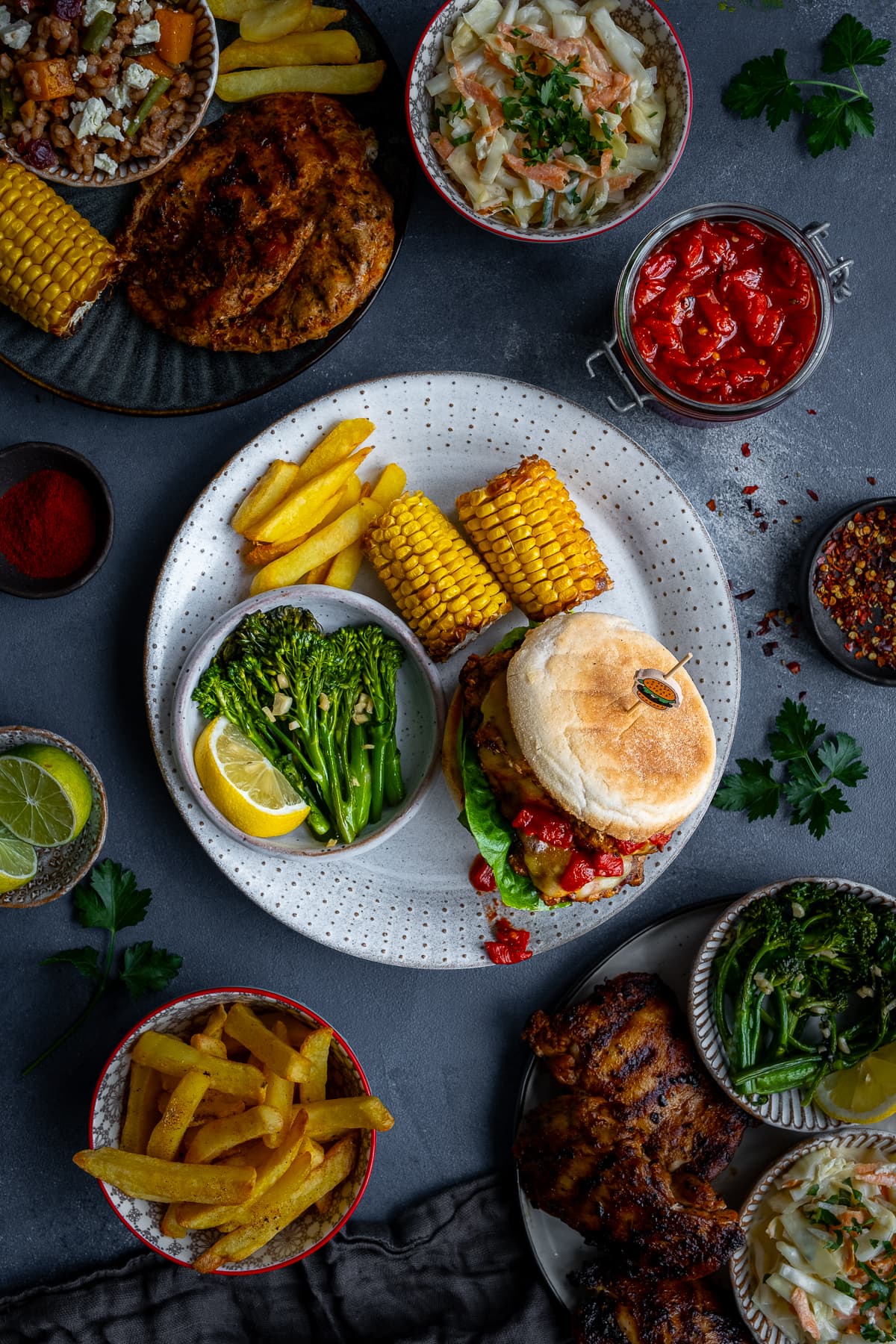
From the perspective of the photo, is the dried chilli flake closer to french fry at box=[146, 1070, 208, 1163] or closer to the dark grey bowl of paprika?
the dark grey bowl of paprika

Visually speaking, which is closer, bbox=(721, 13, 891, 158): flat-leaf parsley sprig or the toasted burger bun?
the toasted burger bun

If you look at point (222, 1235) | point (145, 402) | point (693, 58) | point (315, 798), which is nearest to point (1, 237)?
point (145, 402)

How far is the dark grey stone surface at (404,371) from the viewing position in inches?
167

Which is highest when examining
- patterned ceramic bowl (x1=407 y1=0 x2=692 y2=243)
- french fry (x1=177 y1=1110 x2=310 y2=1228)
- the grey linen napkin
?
patterned ceramic bowl (x1=407 y1=0 x2=692 y2=243)

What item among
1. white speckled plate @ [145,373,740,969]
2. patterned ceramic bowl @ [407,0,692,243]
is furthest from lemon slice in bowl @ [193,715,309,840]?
patterned ceramic bowl @ [407,0,692,243]

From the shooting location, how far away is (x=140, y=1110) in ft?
12.6

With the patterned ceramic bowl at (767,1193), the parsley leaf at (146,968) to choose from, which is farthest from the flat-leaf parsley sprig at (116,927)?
the patterned ceramic bowl at (767,1193)

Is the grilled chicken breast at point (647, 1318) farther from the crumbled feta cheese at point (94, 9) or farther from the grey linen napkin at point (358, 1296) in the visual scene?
the crumbled feta cheese at point (94, 9)

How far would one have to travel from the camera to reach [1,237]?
12.5ft

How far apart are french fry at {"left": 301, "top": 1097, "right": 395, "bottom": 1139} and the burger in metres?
0.93

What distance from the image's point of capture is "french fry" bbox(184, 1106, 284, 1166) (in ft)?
11.5

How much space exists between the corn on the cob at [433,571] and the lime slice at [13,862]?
6.03ft

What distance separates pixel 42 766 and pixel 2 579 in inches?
30.6

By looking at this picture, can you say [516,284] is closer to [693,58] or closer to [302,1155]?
[693,58]
